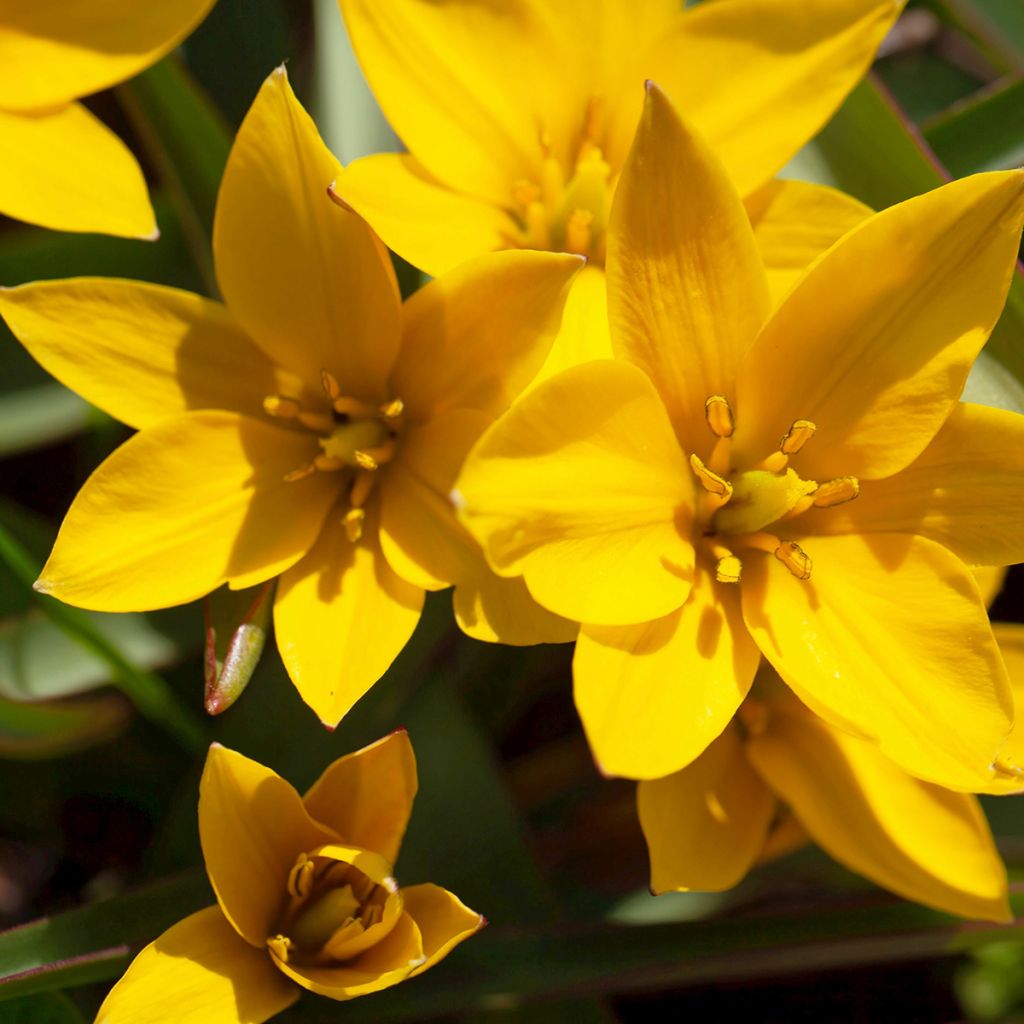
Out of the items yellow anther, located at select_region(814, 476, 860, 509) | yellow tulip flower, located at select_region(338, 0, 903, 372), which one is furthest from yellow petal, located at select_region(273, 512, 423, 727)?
yellow anther, located at select_region(814, 476, 860, 509)

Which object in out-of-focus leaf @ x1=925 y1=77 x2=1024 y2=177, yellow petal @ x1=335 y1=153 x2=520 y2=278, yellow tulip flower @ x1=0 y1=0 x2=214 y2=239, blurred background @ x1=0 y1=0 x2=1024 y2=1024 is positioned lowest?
blurred background @ x1=0 y1=0 x2=1024 y2=1024

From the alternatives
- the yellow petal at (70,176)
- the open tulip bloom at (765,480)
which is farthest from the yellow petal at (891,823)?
the yellow petal at (70,176)

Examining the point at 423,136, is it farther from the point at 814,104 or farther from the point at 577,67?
the point at 814,104

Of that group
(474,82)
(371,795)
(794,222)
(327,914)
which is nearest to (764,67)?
(794,222)

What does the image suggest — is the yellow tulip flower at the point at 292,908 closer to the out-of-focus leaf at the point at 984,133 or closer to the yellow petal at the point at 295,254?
the yellow petal at the point at 295,254

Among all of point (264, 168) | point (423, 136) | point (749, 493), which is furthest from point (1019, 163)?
point (264, 168)

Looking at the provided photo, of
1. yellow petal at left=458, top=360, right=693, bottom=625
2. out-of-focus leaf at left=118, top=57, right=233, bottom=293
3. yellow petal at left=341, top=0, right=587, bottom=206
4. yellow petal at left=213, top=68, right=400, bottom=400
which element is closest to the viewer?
yellow petal at left=458, top=360, right=693, bottom=625

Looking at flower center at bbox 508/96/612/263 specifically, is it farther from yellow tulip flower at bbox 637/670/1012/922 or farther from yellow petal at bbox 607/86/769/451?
yellow tulip flower at bbox 637/670/1012/922
